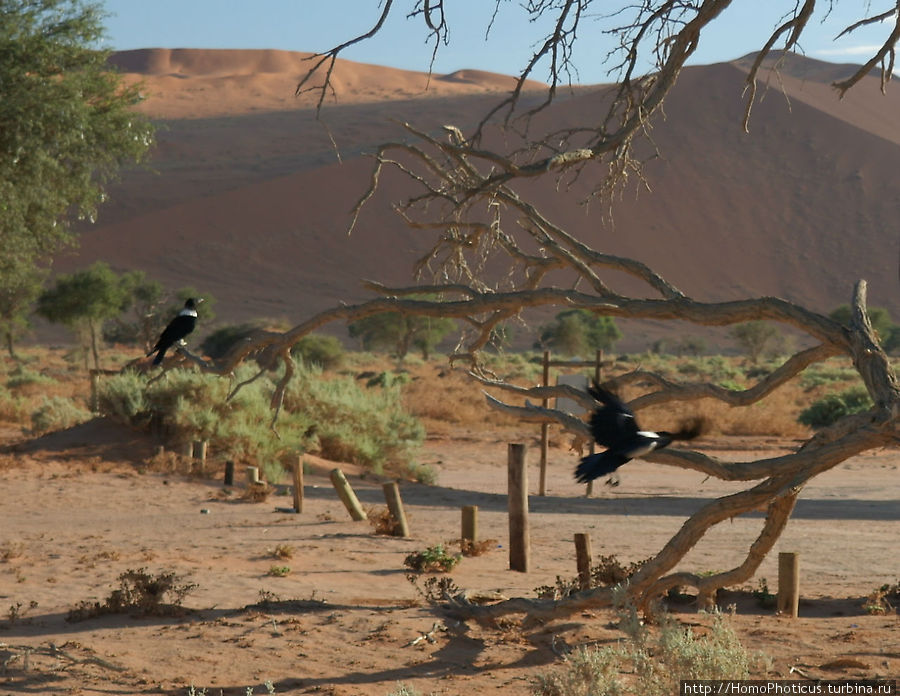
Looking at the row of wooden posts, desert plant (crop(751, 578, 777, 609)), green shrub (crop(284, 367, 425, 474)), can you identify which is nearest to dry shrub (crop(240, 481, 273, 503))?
the row of wooden posts

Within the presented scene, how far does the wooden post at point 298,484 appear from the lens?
1199 centimetres

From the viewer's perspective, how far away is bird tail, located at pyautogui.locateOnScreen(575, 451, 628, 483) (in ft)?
13.7

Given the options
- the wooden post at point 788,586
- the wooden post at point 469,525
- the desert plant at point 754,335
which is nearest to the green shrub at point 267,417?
the wooden post at point 469,525

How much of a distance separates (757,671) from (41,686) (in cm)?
382

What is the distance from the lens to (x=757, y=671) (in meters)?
5.68

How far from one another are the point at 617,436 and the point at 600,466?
136mm

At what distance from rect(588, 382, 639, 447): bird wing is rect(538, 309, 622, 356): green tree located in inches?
1520

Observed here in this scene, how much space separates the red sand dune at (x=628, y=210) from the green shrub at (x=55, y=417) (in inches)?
1617

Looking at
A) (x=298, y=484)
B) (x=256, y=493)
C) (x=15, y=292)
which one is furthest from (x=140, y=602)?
(x=15, y=292)

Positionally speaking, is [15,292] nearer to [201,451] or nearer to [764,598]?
[201,451]

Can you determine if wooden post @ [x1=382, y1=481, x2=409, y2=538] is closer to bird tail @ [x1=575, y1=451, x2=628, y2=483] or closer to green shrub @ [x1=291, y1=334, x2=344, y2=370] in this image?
bird tail @ [x1=575, y1=451, x2=628, y2=483]

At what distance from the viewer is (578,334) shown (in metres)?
45.7

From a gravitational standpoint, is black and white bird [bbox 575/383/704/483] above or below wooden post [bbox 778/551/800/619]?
above

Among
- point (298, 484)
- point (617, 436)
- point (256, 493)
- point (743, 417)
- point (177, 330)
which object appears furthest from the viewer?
point (743, 417)
